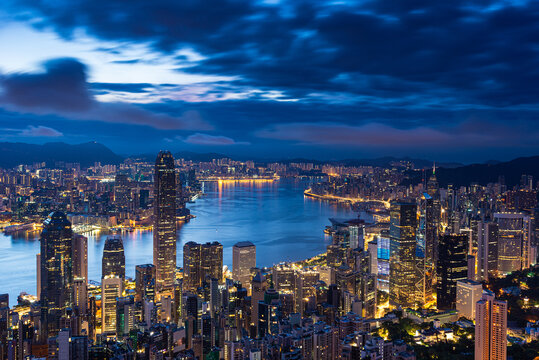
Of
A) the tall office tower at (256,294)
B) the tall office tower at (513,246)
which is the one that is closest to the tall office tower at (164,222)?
the tall office tower at (256,294)

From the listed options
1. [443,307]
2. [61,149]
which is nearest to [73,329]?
[443,307]

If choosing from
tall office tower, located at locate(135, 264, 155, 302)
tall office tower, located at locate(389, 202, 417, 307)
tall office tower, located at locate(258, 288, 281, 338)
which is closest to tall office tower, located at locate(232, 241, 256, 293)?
tall office tower, located at locate(135, 264, 155, 302)

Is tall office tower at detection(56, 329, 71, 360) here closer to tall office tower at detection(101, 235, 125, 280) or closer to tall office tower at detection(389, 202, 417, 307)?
tall office tower at detection(101, 235, 125, 280)

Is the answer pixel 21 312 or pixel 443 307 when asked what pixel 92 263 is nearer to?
pixel 21 312

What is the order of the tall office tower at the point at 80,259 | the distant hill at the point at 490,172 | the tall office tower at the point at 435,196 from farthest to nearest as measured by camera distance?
the distant hill at the point at 490,172 < the tall office tower at the point at 435,196 < the tall office tower at the point at 80,259

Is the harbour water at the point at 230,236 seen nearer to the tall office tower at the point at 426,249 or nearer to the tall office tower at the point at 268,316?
the tall office tower at the point at 426,249

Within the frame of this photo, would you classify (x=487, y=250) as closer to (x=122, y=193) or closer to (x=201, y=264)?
(x=201, y=264)

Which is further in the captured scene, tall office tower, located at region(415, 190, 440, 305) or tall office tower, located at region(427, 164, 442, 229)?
tall office tower, located at region(427, 164, 442, 229)
